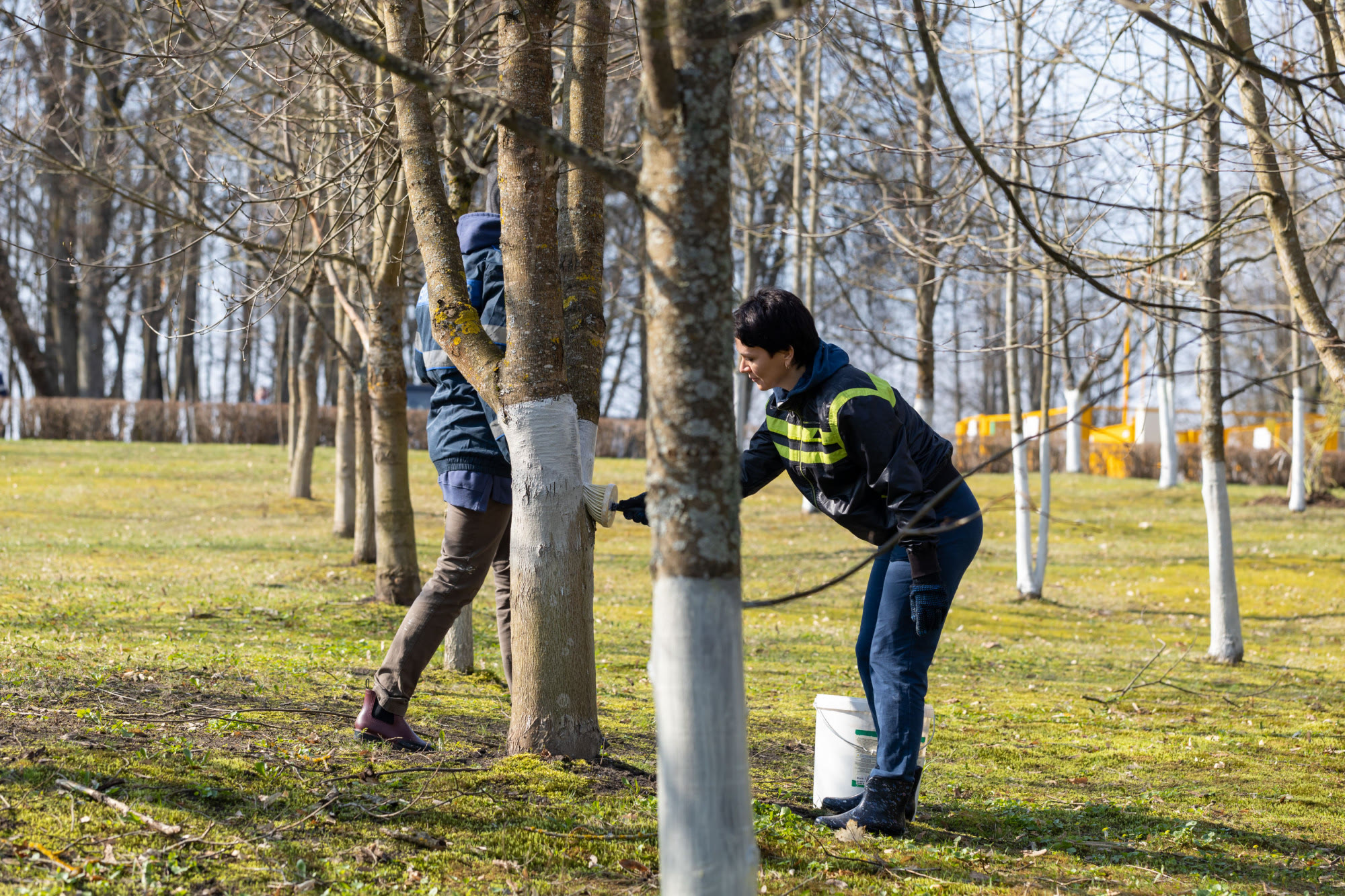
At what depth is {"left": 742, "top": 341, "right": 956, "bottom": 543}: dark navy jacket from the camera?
10.8 ft

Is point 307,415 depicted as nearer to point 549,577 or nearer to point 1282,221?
point 549,577

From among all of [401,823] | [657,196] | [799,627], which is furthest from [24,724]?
[799,627]

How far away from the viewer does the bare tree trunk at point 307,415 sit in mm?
13414

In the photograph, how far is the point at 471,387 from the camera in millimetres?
3889

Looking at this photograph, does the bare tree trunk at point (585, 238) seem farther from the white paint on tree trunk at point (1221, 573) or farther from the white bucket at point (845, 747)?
the white paint on tree trunk at point (1221, 573)

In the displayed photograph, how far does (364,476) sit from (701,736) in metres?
7.77

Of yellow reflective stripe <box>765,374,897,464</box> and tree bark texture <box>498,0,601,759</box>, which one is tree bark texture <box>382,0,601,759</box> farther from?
yellow reflective stripe <box>765,374,897,464</box>

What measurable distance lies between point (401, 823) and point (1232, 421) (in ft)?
125

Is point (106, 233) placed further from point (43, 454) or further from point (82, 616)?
point (82, 616)

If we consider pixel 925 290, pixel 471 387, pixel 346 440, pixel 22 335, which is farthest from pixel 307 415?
pixel 22 335

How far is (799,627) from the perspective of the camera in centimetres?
956

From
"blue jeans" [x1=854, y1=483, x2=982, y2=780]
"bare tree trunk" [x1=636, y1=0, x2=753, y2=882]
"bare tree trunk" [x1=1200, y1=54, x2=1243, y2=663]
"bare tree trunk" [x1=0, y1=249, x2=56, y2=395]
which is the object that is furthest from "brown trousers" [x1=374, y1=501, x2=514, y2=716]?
"bare tree trunk" [x1=0, y1=249, x2=56, y2=395]

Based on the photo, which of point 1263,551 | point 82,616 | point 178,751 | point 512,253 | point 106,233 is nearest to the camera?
point 178,751

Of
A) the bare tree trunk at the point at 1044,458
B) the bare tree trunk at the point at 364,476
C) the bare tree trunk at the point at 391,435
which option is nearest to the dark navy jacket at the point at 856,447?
the bare tree trunk at the point at 391,435
